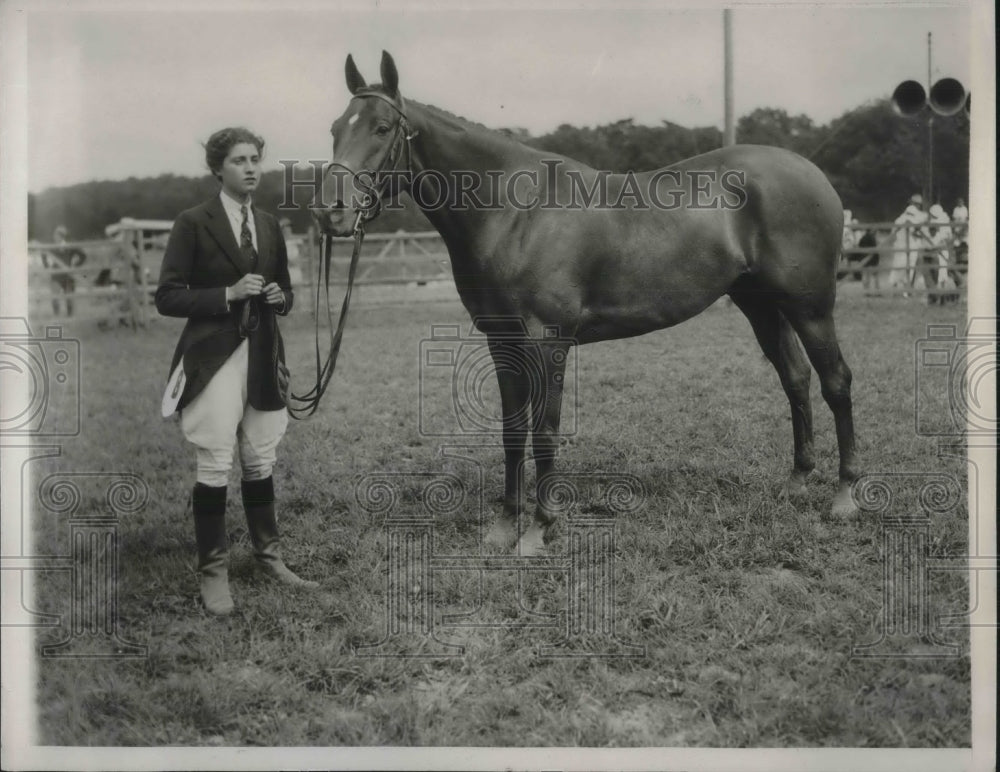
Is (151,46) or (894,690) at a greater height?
(151,46)

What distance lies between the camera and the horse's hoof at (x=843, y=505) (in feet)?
13.7

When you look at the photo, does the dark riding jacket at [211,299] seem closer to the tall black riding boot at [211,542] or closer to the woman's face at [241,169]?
the woman's face at [241,169]

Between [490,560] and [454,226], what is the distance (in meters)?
1.69

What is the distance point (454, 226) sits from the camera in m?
3.91

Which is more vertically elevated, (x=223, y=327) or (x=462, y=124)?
(x=462, y=124)

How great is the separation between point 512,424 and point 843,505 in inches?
74.4

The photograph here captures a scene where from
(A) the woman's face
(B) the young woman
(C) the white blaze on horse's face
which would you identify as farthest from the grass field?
(C) the white blaze on horse's face

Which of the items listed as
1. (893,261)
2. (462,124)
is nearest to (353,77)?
(462,124)

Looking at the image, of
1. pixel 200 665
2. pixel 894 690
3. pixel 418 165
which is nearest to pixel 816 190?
pixel 418 165

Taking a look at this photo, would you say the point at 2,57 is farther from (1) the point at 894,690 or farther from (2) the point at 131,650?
(1) the point at 894,690

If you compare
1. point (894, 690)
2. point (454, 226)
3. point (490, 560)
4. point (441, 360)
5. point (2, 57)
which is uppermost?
point (2, 57)

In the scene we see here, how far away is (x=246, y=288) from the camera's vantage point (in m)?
3.25

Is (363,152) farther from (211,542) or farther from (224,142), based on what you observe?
(211,542)

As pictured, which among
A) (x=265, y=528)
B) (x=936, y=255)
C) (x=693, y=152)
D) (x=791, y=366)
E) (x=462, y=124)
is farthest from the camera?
(x=936, y=255)
